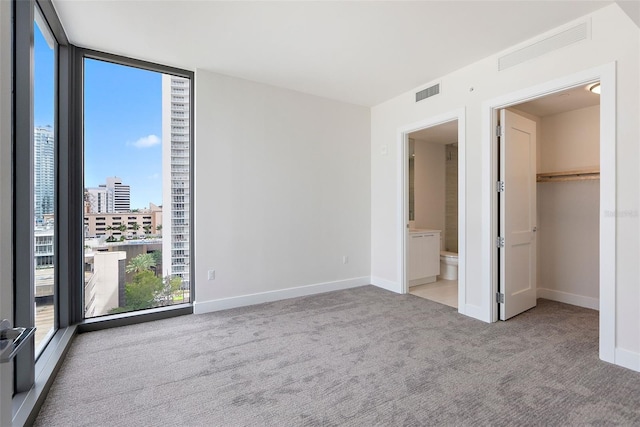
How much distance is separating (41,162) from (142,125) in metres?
1.08

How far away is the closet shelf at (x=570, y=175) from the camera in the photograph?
3717 mm

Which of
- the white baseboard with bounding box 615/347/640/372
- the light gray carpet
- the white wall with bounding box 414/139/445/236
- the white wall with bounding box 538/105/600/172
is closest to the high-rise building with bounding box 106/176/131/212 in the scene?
the light gray carpet

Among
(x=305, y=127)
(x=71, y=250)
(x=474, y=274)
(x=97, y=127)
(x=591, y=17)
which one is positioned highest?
(x=591, y=17)

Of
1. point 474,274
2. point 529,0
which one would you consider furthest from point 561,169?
point 529,0

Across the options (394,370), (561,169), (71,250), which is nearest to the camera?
(394,370)

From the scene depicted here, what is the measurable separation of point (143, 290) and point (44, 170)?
59.9 inches

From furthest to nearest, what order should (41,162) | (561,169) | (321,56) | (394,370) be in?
(561,169)
(321,56)
(41,162)
(394,370)

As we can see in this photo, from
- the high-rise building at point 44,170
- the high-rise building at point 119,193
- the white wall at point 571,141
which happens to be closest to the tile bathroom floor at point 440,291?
the white wall at point 571,141

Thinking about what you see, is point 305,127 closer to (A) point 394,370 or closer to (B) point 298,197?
(B) point 298,197

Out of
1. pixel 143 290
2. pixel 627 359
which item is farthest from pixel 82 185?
pixel 627 359

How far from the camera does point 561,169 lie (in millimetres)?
4133

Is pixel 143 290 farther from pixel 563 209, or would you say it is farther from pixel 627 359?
pixel 563 209

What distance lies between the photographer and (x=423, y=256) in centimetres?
489

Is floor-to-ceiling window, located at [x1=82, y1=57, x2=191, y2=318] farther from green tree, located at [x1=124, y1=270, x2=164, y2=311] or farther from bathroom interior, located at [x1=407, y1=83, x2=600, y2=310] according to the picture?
bathroom interior, located at [x1=407, y1=83, x2=600, y2=310]
